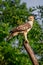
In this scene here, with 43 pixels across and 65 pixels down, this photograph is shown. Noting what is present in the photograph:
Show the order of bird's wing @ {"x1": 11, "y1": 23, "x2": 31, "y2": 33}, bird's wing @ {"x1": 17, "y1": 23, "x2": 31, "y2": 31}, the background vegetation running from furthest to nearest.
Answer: the background vegetation
bird's wing @ {"x1": 17, "y1": 23, "x2": 31, "y2": 31}
bird's wing @ {"x1": 11, "y1": 23, "x2": 31, "y2": 33}

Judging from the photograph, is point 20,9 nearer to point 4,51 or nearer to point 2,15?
point 2,15

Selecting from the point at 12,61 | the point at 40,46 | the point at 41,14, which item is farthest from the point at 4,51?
the point at 41,14

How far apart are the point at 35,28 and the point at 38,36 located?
595mm

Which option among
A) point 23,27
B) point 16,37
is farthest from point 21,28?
point 16,37

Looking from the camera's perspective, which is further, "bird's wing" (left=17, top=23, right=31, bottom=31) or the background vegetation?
the background vegetation

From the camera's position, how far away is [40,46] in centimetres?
1644

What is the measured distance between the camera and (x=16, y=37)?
15562 millimetres

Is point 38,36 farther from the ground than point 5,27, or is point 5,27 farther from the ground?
point 5,27

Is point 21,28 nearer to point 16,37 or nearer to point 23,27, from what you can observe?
point 23,27

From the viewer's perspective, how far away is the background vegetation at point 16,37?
14.6 m

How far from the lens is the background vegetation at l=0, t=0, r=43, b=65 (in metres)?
14.6

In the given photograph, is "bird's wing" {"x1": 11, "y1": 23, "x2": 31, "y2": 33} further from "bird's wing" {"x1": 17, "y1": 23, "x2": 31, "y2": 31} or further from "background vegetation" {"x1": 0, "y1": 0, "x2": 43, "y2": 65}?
"background vegetation" {"x1": 0, "y1": 0, "x2": 43, "y2": 65}

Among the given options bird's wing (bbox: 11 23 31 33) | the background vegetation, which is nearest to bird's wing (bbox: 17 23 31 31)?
bird's wing (bbox: 11 23 31 33)

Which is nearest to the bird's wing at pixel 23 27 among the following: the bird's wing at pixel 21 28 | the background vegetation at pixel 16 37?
the bird's wing at pixel 21 28
